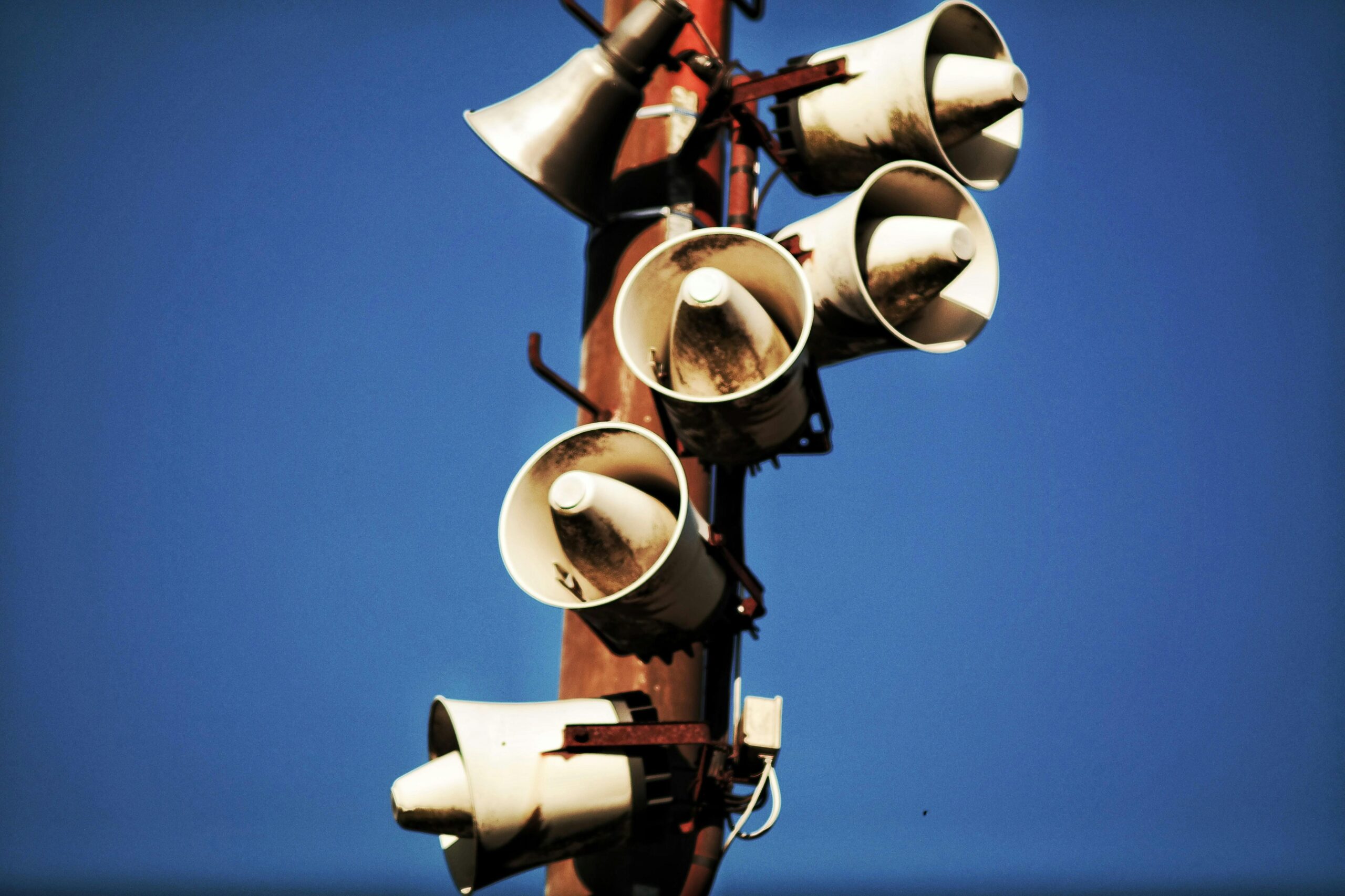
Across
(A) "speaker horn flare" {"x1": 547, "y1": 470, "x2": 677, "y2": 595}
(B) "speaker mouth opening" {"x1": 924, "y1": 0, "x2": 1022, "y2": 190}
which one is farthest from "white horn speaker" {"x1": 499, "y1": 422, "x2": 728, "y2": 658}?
(B) "speaker mouth opening" {"x1": 924, "y1": 0, "x2": 1022, "y2": 190}

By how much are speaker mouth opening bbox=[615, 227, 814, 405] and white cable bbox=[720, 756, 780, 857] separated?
3.78ft

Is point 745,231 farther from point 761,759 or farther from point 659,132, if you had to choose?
point 761,759

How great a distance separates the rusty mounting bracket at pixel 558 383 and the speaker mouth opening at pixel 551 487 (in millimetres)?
356

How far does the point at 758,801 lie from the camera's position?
4082 mm

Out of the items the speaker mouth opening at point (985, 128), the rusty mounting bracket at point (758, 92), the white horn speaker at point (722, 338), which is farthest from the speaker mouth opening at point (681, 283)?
the speaker mouth opening at point (985, 128)

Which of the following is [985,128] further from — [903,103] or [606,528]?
[606,528]

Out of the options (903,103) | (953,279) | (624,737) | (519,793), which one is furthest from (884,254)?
(519,793)

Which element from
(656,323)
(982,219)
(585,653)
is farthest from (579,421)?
(982,219)

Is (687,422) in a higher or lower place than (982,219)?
lower

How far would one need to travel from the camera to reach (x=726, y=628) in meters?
4.33

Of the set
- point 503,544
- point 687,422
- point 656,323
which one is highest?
point 656,323

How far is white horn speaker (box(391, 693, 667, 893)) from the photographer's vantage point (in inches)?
146

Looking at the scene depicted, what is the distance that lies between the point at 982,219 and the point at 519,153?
1673 millimetres

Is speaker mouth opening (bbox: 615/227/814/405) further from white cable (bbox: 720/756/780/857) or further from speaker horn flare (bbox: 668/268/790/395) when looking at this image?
white cable (bbox: 720/756/780/857)
